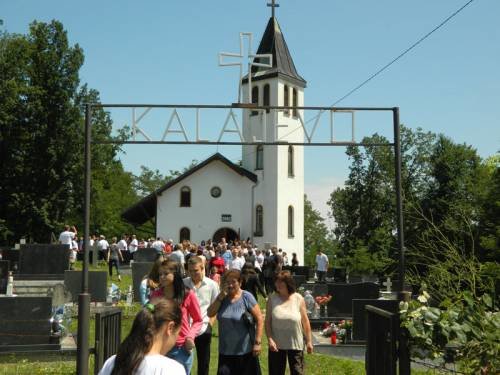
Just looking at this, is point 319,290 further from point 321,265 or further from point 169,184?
point 169,184

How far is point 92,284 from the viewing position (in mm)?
19078

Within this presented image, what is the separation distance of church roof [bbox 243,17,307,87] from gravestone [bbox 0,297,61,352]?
1772 inches

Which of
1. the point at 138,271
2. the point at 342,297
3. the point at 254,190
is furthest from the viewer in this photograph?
the point at 254,190

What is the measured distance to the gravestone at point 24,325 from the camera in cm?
1312

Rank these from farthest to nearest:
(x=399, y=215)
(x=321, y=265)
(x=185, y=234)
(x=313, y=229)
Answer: (x=313, y=229) → (x=185, y=234) → (x=321, y=265) → (x=399, y=215)

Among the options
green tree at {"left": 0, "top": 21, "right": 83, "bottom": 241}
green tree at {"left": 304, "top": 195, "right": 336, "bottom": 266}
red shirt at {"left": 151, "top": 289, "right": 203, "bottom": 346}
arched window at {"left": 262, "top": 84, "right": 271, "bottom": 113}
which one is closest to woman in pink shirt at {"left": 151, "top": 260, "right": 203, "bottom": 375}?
red shirt at {"left": 151, "top": 289, "right": 203, "bottom": 346}

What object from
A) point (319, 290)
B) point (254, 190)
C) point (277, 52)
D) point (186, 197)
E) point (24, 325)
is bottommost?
point (24, 325)

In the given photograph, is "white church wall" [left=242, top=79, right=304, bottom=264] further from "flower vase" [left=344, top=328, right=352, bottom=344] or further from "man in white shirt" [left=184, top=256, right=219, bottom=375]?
"man in white shirt" [left=184, top=256, right=219, bottom=375]

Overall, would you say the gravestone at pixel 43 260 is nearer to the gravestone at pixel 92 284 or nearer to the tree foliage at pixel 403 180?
the gravestone at pixel 92 284

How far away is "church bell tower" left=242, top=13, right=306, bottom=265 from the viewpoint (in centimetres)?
5466

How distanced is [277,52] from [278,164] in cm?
930

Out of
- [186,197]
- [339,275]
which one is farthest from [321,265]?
[186,197]

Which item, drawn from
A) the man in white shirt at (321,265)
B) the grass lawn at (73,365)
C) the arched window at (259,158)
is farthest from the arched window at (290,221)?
the grass lawn at (73,365)

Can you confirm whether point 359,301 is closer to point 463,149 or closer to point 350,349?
point 350,349
